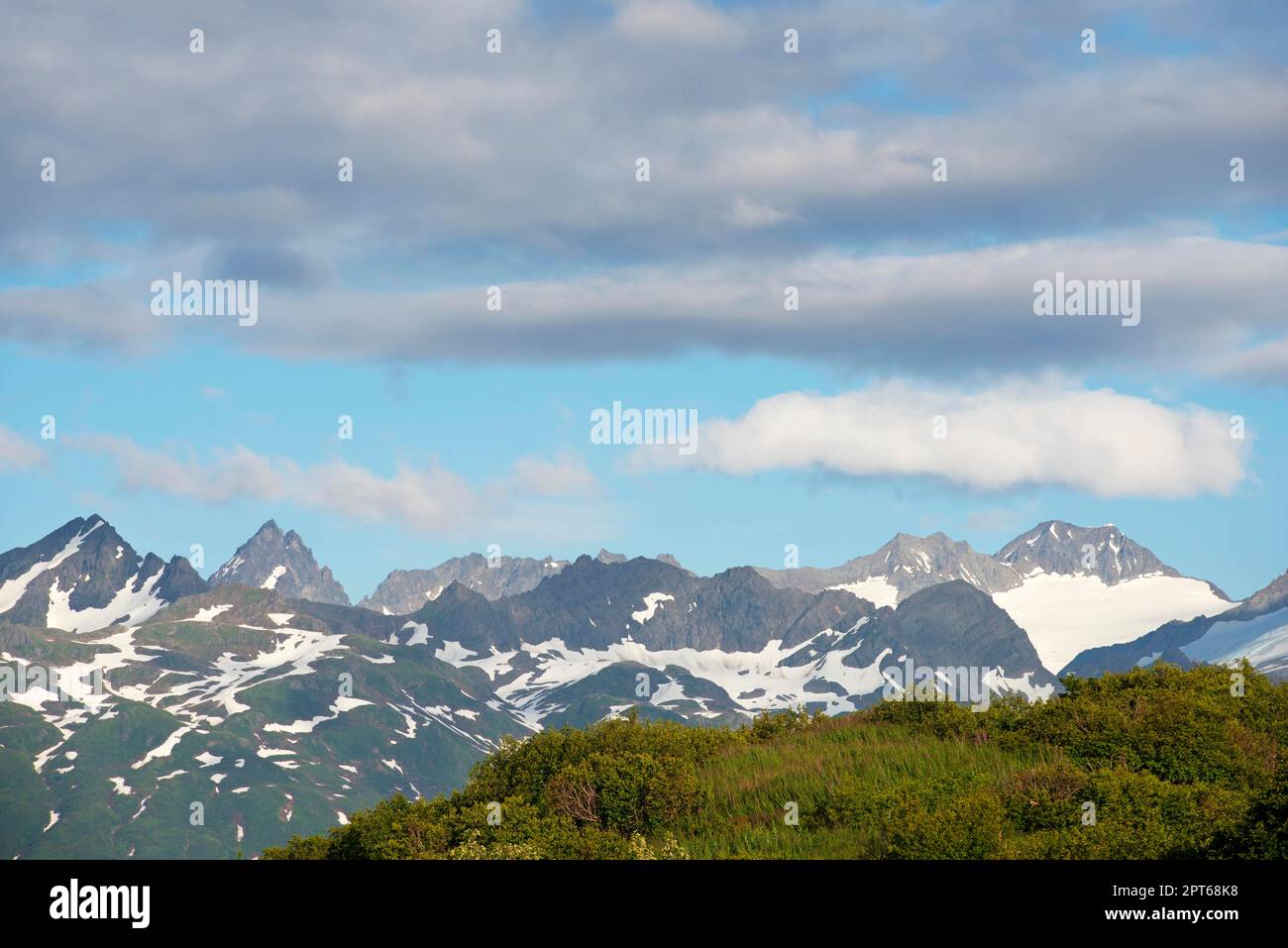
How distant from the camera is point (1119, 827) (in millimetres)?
26219

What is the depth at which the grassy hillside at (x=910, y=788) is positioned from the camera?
2575 cm

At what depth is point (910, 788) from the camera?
29594mm

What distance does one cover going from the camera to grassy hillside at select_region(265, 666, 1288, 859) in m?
25.8
